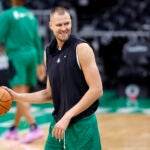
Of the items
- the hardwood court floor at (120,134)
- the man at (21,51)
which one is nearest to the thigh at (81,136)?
the hardwood court floor at (120,134)

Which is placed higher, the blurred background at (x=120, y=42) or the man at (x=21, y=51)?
the man at (x=21, y=51)

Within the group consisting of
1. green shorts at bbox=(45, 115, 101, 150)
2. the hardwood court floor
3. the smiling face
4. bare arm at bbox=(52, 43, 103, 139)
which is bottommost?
the hardwood court floor

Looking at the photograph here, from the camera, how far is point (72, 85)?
12.2ft

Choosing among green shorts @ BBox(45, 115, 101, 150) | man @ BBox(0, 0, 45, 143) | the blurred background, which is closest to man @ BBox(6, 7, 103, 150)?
green shorts @ BBox(45, 115, 101, 150)

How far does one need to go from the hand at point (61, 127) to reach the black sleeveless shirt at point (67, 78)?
0.21 metres

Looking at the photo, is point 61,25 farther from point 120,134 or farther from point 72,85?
point 120,134

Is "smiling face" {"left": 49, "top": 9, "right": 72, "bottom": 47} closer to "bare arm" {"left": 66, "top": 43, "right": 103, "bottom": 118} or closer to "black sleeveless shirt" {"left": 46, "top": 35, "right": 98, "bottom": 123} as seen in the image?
"black sleeveless shirt" {"left": 46, "top": 35, "right": 98, "bottom": 123}

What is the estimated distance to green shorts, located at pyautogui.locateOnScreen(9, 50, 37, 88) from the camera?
6691mm

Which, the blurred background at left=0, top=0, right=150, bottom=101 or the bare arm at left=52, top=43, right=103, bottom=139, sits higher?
the bare arm at left=52, top=43, right=103, bottom=139

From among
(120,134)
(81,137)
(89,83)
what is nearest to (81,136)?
(81,137)

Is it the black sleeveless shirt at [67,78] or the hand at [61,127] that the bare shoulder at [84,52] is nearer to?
the black sleeveless shirt at [67,78]

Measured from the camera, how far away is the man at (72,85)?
3.60m

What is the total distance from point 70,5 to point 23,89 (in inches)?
277

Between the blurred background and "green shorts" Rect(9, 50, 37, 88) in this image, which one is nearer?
"green shorts" Rect(9, 50, 37, 88)
